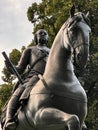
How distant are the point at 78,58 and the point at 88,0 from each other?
20.6 meters

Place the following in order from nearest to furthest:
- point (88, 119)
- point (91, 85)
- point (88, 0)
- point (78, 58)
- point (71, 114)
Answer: point (78, 58), point (71, 114), point (88, 119), point (91, 85), point (88, 0)

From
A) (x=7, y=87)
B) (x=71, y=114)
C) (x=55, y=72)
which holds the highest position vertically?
(x=55, y=72)

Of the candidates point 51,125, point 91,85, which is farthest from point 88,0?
point 51,125

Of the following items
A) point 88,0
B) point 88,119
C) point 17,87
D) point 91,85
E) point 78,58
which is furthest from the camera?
point 88,0

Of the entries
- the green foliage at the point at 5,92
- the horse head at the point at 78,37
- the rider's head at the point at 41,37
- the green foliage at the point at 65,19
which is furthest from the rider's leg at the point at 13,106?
the green foliage at the point at 5,92

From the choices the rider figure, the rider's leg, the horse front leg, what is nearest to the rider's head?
the rider figure

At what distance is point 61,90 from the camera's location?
8.77m

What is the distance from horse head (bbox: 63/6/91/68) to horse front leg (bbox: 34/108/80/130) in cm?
85

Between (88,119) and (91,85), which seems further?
(91,85)

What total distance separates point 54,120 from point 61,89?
629 millimetres

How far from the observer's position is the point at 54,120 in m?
8.41

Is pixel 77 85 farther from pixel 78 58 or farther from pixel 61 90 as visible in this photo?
pixel 78 58

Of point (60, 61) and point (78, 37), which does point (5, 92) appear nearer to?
point (60, 61)

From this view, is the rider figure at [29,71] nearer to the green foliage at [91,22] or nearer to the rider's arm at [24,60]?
the rider's arm at [24,60]
